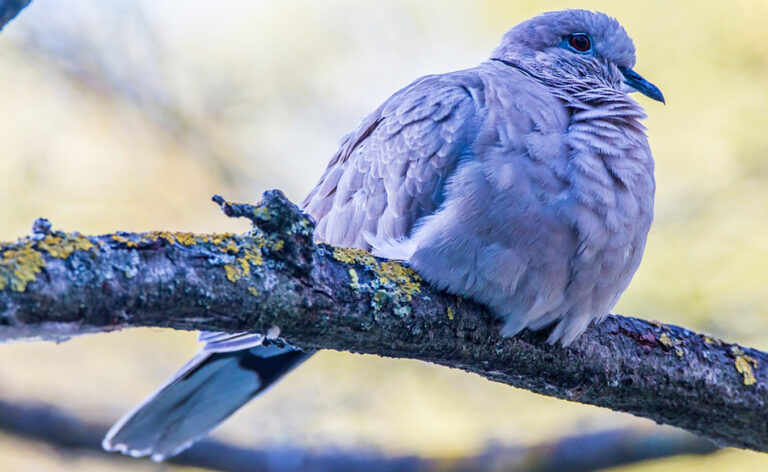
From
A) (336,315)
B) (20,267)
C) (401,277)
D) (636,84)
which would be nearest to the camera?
(20,267)

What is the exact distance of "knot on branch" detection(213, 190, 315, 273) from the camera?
89.6 inches

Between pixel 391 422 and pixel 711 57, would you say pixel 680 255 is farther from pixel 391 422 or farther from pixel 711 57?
pixel 391 422

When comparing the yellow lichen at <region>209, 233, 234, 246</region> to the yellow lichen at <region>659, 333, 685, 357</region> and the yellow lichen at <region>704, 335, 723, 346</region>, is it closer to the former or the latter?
the yellow lichen at <region>659, 333, 685, 357</region>

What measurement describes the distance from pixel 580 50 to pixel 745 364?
1.65 metres

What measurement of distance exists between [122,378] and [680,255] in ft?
10.9

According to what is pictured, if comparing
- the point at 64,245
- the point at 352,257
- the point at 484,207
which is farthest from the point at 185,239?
the point at 484,207

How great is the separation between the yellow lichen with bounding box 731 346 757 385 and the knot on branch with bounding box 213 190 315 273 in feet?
6.25

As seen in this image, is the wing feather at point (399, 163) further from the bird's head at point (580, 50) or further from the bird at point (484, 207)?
the bird's head at point (580, 50)

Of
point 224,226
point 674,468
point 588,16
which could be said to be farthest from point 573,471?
point 224,226

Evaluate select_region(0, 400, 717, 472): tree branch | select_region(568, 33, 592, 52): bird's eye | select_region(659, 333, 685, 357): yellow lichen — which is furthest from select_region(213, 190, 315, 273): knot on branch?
select_region(568, 33, 592, 52): bird's eye

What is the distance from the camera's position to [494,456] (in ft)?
13.2

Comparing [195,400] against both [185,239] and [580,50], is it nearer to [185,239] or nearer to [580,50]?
[185,239]

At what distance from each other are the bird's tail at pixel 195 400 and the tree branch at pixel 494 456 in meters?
0.31

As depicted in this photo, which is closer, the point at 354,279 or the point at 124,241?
the point at 124,241
